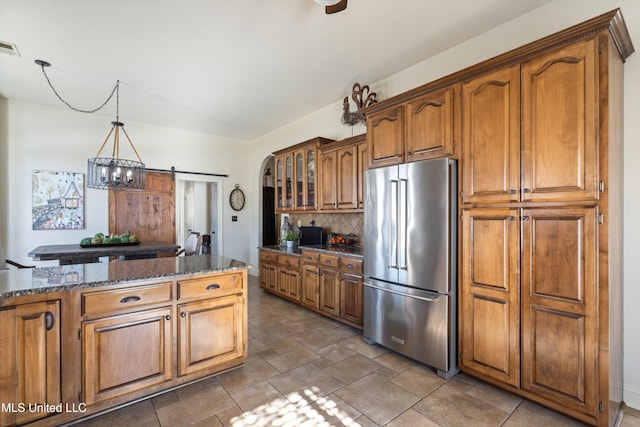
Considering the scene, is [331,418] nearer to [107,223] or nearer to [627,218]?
[627,218]

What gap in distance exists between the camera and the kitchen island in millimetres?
1637

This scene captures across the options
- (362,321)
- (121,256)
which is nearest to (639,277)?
(362,321)

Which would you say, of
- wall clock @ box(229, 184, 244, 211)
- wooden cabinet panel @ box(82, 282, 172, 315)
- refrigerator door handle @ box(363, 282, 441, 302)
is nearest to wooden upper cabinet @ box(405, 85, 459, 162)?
refrigerator door handle @ box(363, 282, 441, 302)

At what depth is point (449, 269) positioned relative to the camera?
7.70 ft

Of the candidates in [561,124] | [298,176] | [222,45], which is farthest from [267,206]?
[561,124]

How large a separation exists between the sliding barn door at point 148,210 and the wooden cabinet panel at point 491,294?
5.17m

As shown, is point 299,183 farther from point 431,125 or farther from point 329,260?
point 431,125

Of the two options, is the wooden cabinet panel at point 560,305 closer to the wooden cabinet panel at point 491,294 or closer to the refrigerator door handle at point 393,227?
the wooden cabinet panel at point 491,294

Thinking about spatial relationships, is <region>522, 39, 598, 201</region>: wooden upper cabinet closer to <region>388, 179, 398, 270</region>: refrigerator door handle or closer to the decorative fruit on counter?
<region>388, 179, 398, 270</region>: refrigerator door handle

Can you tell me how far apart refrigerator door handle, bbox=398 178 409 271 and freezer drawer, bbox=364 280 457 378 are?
26cm

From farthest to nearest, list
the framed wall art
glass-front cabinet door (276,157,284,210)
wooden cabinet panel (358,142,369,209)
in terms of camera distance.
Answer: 1. glass-front cabinet door (276,157,284,210)
2. the framed wall art
3. wooden cabinet panel (358,142,369,209)

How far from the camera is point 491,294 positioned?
218 centimetres

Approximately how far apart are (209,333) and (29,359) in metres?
0.99

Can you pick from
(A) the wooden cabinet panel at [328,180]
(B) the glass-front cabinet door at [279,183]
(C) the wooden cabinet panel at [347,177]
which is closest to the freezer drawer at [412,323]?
(C) the wooden cabinet panel at [347,177]
